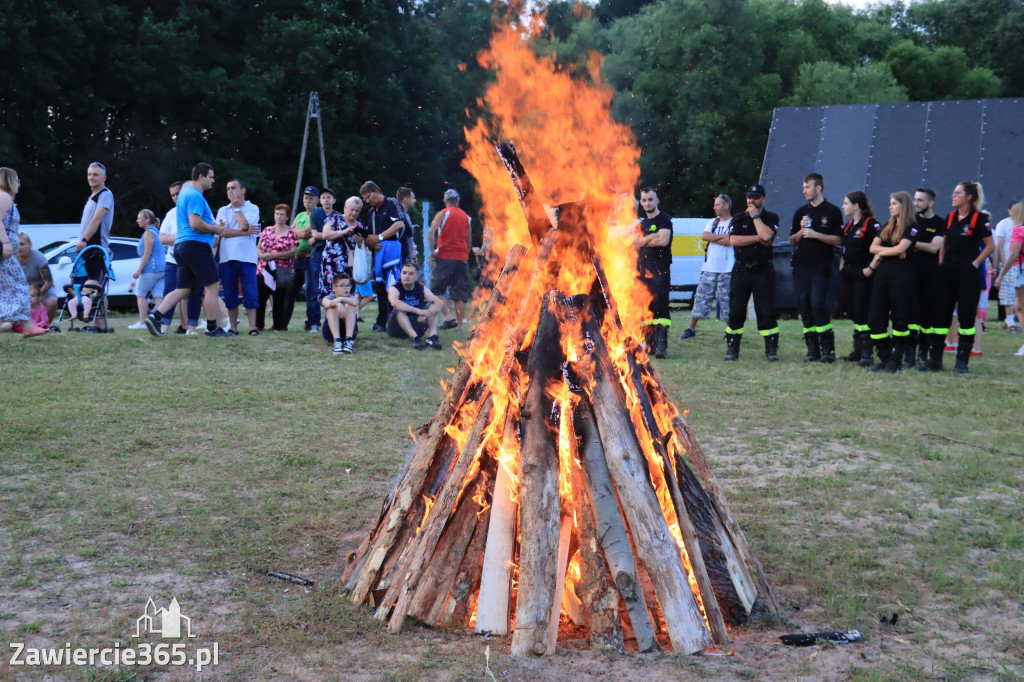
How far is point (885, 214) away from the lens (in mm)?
19016

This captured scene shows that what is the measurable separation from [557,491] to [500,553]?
14.1 inches

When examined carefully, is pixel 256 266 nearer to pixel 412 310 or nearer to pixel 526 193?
pixel 412 310

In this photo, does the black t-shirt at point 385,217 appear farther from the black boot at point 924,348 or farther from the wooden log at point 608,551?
the wooden log at point 608,551

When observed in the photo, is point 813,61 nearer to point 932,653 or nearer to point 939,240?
point 939,240

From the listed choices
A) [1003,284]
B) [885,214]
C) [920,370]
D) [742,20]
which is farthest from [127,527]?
[742,20]

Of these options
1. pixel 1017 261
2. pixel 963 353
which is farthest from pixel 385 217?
pixel 1017 261

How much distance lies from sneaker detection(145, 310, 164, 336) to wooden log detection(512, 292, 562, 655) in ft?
28.8

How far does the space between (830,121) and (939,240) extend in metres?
9.94

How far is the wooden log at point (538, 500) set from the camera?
138 inches

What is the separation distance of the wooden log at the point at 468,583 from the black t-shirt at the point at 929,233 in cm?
866

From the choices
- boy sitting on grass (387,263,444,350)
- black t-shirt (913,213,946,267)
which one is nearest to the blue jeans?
boy sitting on grass (387,263,444,350)

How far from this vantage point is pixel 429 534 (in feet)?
12.3

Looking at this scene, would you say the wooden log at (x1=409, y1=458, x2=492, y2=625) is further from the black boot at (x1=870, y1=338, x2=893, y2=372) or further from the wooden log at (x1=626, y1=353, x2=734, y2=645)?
Answer: the black boot at (x1=870, y1=338, x2=893, y2=372)

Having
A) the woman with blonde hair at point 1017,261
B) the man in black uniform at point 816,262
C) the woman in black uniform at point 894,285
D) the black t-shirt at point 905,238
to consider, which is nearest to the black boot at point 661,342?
the man in black uniform at point 816,262
